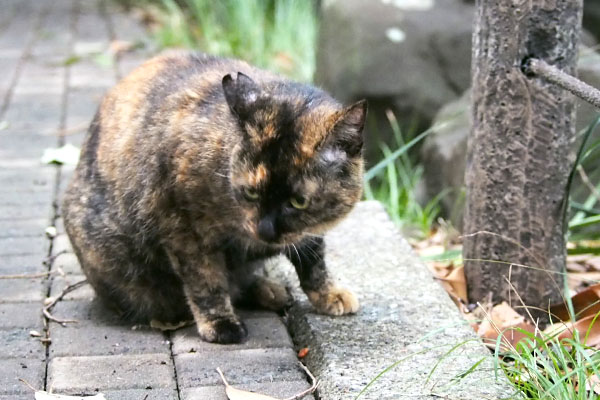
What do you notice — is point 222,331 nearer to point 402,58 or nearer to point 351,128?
point 351,128

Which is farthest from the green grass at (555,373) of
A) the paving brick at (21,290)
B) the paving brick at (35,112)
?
the paving brick at (35,112)

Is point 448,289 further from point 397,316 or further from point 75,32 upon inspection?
point 75,32

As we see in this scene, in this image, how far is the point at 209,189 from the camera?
124 inches

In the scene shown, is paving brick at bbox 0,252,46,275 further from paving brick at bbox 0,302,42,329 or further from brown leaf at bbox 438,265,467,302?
brown leaf at bbox 438,265,467,302

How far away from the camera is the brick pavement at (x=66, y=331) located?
2.93 meters

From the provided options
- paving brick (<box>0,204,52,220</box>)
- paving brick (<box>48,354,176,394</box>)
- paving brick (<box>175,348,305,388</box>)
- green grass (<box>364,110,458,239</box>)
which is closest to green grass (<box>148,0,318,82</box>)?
green grass (<box>364,110,458,239</box>)

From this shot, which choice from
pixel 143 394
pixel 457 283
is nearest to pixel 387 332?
pixel 457 283

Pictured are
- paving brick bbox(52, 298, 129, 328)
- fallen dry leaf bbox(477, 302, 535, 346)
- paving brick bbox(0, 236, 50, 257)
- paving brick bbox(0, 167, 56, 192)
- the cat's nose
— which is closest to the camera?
the cat's nose

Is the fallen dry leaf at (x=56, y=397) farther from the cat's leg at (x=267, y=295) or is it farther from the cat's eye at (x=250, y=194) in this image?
the cat's leg at (x=267, y=295)

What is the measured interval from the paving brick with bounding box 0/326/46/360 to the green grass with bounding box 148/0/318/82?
13.6 feet

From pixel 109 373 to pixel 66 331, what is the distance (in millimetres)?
419

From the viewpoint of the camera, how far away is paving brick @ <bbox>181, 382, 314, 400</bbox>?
2846 millimetres

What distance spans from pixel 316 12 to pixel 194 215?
18.7 ft

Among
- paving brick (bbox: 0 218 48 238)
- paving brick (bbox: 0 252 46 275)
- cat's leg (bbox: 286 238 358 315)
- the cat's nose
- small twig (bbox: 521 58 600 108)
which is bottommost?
paving brick (bbox: 0 218 48 238)
